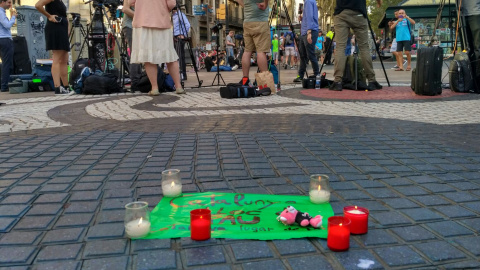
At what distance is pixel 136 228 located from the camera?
2.22 metres

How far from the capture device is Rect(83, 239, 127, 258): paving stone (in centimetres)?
209

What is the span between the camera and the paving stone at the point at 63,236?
2.23m

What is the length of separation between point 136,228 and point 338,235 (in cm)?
92

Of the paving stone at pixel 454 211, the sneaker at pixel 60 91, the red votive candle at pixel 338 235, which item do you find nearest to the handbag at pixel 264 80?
the sneaker at pixel 60 91

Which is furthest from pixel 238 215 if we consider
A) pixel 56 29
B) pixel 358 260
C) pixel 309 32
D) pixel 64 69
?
pixel 309 32

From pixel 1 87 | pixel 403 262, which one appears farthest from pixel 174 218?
pixel 1 87

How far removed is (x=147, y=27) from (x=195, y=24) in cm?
3976

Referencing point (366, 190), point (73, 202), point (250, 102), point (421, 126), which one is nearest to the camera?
point (73, 202)

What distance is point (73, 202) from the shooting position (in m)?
2.77

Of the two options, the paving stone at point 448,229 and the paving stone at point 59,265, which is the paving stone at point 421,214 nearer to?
the paving stone at point 448,229

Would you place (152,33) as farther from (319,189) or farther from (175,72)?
(319,189)

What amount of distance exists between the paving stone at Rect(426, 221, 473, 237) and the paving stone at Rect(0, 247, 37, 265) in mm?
1872

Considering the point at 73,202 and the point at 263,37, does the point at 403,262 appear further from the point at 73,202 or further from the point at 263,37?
the point at 263,37

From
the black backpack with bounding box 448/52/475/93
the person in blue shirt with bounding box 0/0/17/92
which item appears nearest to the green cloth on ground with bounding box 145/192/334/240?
the black backpack with bounding box 448/52/475/93
